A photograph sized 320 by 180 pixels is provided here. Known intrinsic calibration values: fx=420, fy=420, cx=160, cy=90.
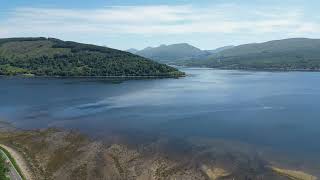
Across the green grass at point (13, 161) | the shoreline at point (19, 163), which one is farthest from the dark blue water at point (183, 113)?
the green grass at point (13, 161)

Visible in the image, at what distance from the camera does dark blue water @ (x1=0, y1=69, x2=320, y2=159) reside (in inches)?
3095

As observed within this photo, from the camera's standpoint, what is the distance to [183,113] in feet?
338

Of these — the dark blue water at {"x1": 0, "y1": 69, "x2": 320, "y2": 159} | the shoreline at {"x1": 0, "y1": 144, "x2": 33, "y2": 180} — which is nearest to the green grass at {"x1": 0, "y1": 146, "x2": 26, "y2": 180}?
the shoreline at {"x1": 0, "y1": 144, "x2": 33, "y2": 180}

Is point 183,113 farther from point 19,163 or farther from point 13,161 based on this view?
point 13,161

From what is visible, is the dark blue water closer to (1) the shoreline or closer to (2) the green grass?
(1) the shoreline

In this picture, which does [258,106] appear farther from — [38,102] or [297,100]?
[38,102]

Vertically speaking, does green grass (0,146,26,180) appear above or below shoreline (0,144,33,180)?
above

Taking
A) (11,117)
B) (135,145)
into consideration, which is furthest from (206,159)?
(11,117)

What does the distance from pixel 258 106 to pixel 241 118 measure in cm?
2113

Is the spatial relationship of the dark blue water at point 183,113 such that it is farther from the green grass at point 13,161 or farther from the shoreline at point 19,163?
the green grass at point 13,161

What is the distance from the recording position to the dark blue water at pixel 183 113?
7862 centimetres

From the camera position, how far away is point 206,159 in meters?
60.8

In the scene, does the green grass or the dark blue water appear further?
the dark blue water

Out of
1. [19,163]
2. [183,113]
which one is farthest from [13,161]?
[183,113]
